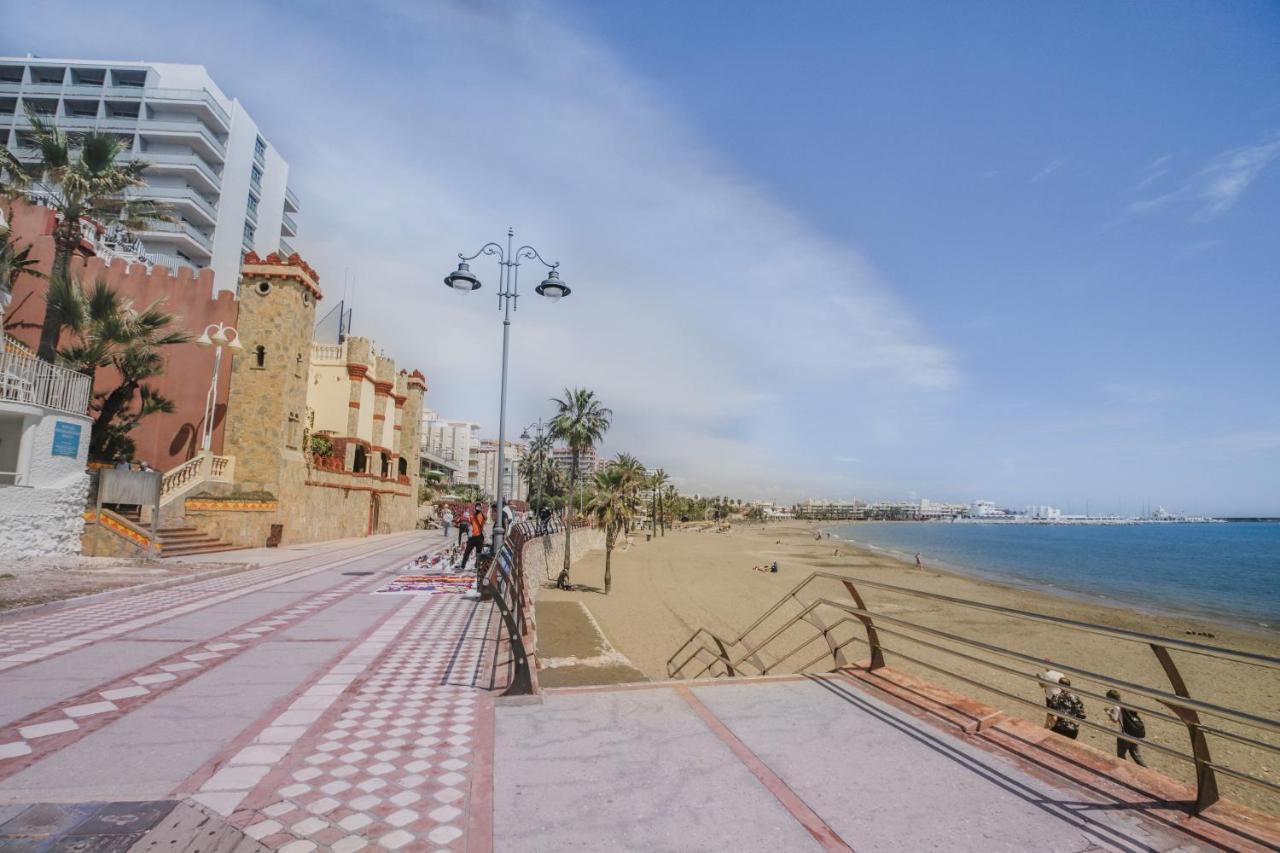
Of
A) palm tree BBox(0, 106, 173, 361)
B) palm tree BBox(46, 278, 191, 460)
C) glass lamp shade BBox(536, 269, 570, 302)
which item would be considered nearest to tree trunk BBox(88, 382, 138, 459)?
palm tree BBox(46, 278, 191, 460)

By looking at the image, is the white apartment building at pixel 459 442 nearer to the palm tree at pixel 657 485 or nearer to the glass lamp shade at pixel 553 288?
the palm tree at pixel 657 485

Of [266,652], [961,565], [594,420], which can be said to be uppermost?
[594,420]

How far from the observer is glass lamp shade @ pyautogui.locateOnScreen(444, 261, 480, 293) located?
44.2 ft

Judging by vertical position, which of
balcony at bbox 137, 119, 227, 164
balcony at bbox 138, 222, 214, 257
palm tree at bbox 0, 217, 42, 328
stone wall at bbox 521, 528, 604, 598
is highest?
balcony at bbox 137, 119, 227, 164

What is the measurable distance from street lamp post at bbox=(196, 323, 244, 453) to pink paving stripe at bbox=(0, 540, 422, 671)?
1086 cm

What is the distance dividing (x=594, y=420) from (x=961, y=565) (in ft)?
149

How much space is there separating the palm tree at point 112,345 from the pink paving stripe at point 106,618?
945 cm

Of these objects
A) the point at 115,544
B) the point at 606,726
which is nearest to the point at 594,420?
the point at 115,544

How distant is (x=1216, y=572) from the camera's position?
5772cm

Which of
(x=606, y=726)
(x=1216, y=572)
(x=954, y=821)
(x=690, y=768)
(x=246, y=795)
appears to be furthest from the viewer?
(x=1216, y=572)

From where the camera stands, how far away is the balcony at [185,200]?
45188 millimetres

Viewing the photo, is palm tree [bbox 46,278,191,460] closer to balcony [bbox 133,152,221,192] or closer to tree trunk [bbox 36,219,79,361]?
tree trunk [bbox 36,219,79,361]

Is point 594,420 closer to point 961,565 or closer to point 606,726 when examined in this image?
point 606,726

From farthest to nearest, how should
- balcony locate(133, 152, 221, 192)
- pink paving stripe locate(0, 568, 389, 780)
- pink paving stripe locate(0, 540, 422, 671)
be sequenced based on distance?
balcony locate(133, 152, 221, 192)
pink paving stripe locate(0, 540, 422, 671)
pink paving stripe locate(0, 568, 389, 780)
